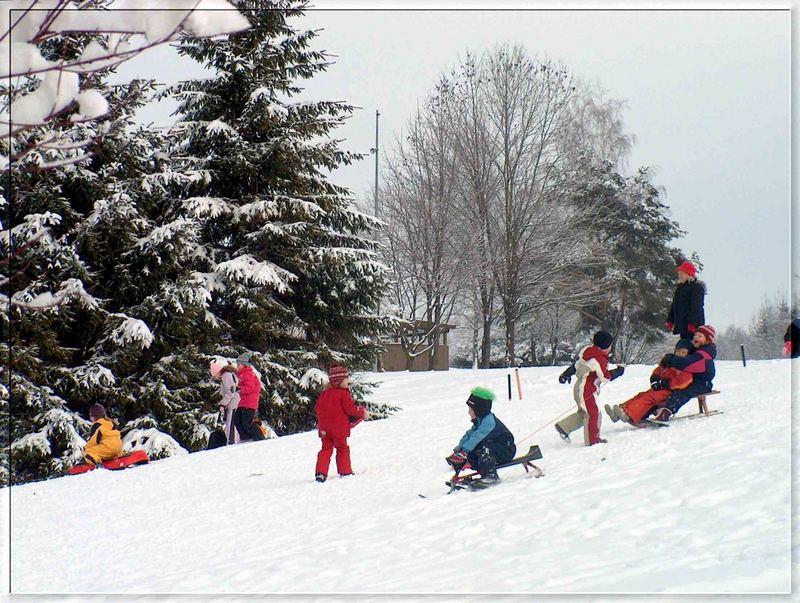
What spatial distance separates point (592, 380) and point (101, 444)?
8.36 metres

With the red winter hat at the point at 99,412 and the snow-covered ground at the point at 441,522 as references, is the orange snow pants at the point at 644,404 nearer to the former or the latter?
the snow-covered ground at the point at 441,522

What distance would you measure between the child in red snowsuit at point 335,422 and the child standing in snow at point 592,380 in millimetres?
2575

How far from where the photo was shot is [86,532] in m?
7.71

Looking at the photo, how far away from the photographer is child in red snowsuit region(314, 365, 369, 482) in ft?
29.7

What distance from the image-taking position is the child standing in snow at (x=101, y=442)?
41.3 ft

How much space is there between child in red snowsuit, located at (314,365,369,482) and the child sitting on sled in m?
1.71

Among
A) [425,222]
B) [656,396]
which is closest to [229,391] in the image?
[656,396]

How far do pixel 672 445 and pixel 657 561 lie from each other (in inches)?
142

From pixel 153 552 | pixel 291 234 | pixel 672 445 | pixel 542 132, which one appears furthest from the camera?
pixel 542 132

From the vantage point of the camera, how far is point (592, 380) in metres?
8.78

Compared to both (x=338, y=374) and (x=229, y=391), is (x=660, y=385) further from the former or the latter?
(x=229, y=391)

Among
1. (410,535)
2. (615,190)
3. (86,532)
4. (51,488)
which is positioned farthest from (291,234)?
(615,190)

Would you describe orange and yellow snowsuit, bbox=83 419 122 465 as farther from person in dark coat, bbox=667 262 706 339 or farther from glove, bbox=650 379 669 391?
person in dark coat, bbox=667 262 706 339

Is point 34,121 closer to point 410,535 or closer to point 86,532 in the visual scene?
point 410,535
